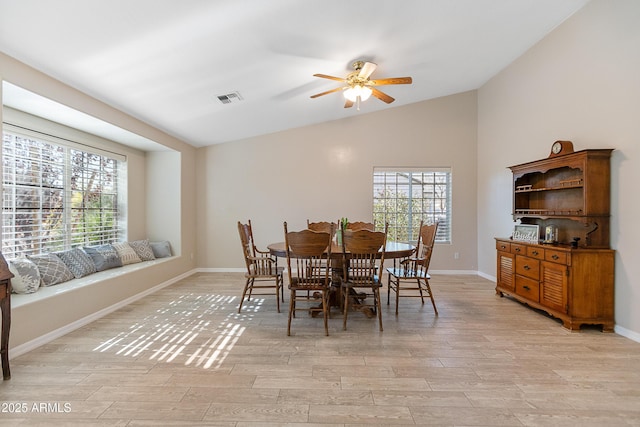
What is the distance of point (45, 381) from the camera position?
2.06m

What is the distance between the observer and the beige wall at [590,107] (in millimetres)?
2789

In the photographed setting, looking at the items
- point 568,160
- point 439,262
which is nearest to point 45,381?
point 568,160

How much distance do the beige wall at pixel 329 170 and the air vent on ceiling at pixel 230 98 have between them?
173cm

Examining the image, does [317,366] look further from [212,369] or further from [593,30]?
[593,30]

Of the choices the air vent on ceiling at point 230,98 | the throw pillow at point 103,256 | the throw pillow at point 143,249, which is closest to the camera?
the air vent on ceiling at point 230,98

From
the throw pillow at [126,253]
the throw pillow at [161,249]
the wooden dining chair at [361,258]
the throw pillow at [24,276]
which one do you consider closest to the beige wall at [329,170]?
the throw pillow at [161,249]

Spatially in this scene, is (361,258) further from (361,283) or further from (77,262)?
(77,262)

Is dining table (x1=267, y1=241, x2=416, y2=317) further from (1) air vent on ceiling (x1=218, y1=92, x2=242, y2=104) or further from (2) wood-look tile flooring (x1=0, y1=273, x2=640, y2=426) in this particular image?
(1) air vent on ceiling (x1=218, y1=92, x2=242, y2=104)

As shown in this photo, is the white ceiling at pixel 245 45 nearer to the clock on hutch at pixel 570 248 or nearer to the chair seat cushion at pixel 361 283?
the clock on hutch at pixel 570 248

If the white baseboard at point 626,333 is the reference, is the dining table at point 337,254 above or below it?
above

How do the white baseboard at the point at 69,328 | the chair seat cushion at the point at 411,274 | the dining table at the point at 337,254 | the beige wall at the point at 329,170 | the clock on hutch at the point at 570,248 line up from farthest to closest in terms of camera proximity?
the beige wall at the point at 329,170, the chair seat cushion at the point at 411,274, the dining table at the point at 337,254, the clock on hutch at the point at 570,248, the white baseboard at the point at 69,328

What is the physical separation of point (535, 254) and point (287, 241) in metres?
2.96

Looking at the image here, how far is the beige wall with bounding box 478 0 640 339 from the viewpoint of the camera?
279 cm

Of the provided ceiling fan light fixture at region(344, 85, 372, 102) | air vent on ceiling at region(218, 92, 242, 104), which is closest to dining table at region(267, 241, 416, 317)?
ceiling fan light fixture at region(344, 85, 372, 102)
